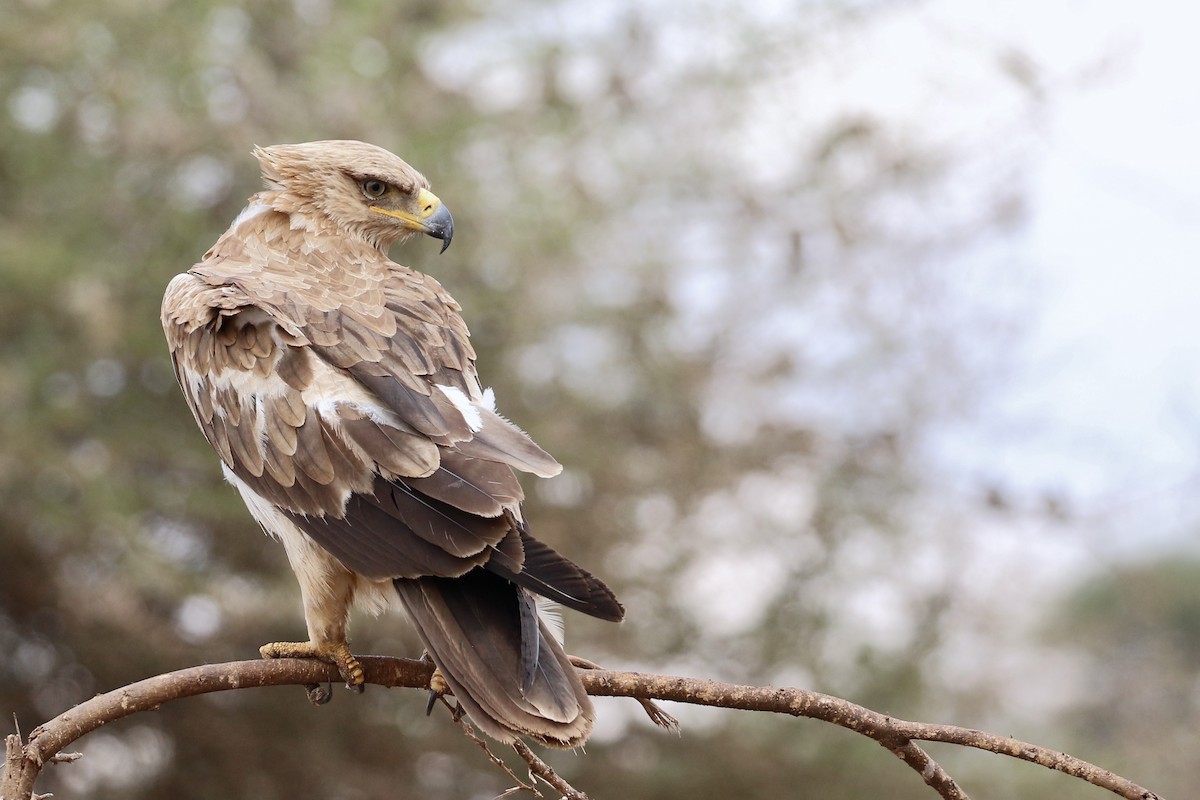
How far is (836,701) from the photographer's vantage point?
251 centimetres

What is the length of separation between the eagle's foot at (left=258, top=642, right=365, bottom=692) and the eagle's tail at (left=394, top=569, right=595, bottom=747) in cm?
27

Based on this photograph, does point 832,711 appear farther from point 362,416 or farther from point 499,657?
point 362,416

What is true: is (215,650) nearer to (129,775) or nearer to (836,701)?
(129,775)

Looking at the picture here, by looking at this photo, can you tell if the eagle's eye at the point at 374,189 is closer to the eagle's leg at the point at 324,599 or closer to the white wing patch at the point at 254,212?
the white wing patch at the point at 254,212

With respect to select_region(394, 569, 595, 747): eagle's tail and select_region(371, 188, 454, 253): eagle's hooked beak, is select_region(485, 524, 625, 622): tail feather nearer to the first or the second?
select_region(394, 569, 595, 747): eagle's tail

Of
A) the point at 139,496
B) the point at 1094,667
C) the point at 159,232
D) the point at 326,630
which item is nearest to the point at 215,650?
the point at 139,496

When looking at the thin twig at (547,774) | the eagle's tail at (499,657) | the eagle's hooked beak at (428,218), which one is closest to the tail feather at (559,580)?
the eagle's tail at (499,657)

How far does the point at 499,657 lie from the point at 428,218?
1.68m

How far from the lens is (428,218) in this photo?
401 cm

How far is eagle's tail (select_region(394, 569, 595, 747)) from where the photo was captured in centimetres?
265

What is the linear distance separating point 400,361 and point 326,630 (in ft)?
2.22

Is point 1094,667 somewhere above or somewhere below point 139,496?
above

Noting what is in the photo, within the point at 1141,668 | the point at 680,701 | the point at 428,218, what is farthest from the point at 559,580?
the point at 1141,668

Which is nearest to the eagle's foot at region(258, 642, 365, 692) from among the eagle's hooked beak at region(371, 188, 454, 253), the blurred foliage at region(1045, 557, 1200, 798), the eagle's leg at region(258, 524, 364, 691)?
the eagle's leg at region(258, 524, 364, 691)
